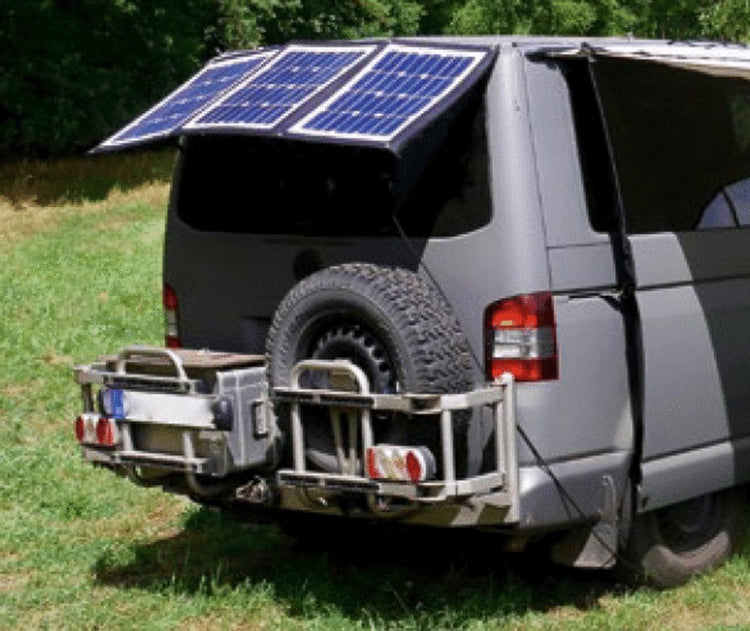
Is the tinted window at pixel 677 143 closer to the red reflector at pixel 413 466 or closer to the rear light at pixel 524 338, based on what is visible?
the rear light at pixel 524 338

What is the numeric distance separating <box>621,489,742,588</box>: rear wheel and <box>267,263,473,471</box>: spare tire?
1.15m

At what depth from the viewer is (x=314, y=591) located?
625 cm

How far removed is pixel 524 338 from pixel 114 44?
808 inches

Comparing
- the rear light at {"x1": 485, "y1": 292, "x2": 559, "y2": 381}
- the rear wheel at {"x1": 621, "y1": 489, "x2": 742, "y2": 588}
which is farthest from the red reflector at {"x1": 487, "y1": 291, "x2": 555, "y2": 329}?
the rear wheel at {"x1": 621, "y1": 489, "x2": 742, "y2": 588}

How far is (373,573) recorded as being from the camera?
21.6 ft

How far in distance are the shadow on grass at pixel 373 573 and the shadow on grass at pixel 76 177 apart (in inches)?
535

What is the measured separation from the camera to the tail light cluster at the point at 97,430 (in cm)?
592

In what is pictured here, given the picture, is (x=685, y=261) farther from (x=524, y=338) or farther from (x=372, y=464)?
(x=372, y=464)

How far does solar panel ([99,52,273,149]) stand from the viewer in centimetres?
595

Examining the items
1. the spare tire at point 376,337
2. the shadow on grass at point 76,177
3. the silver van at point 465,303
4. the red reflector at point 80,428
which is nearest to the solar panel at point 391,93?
the silver van at point 465,303

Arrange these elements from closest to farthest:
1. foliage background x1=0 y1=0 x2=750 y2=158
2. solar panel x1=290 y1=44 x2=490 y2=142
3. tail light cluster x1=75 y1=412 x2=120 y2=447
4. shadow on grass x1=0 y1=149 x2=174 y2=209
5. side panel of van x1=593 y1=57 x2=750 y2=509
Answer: solar panel x1=290 y1=44 x2=490 y2=142 → side panel of van x1=593 y1=57 x2=750 y2=509 → tail light cluster x1=75 y1=412 x2=120 y2=447 → shadow on grass x1=0 y1=149 x2=174 y2=209 → foliage background x1=0 y1=0 x2=750 y2=158

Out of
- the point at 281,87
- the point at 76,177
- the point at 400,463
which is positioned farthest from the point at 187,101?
the point at 76,177

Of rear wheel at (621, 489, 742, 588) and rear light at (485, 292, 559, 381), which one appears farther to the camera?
rear wheel at (621, 489, 742, 588)

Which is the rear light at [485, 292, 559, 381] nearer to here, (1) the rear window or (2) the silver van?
(2) the silver van
